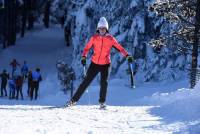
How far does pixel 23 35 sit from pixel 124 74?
26164 millimetres

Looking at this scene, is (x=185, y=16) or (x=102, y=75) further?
(x=185, y=16)

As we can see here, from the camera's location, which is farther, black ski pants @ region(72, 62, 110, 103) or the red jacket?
black ski pants @ region(72, 62, 110, 103)

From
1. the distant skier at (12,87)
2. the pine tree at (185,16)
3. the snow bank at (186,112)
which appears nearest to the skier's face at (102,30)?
the snow bank at (186,112)

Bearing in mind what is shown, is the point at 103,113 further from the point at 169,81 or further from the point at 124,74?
the point at 124,74

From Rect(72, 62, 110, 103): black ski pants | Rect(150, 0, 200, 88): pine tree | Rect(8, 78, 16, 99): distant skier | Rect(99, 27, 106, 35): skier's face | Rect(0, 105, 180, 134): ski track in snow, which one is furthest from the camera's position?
Rect(8, 78, 16, 99): distant skier

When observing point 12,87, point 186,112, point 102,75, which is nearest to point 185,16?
point 102,75

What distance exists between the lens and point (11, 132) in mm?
8000

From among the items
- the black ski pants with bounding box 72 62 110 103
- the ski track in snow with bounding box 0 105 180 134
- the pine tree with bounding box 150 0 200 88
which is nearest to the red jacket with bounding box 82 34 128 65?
the black ski pants with bounding box 72 62 110 103

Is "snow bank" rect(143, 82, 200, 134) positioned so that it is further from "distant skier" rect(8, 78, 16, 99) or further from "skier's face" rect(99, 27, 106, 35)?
"distant skier" rect(8, 78, 16, 99)

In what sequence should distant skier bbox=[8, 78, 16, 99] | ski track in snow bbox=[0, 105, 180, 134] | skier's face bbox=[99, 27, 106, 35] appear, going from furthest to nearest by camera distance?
distant skier bbox=[8, 78, 16, 99] → skier's face bbox=[99, 27, 106, 35] → ski track in snow bbox=[0, 105, 180, 134]

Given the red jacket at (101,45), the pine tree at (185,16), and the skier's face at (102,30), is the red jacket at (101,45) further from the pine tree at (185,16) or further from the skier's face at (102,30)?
the pine tree at (185,16)

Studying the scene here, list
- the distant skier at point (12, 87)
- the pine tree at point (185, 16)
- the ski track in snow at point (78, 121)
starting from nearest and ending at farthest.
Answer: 1. the ski track in snow at point (78, 121)
2. the pine tree at point (185, 16)
3. the distant skier at point (12, 87)

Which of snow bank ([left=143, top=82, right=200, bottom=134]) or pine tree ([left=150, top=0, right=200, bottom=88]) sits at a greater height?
pine tree ([left=150, top=0, right=200, bottom=88])

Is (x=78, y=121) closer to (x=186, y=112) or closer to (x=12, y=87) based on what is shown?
(x=186, y=112)
